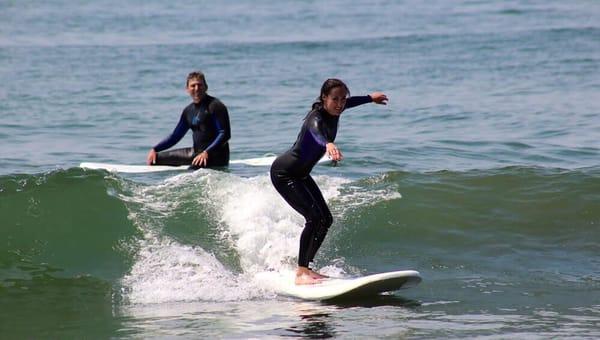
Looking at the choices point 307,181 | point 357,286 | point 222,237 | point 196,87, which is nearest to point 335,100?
point 307,181

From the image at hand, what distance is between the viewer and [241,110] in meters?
20.4

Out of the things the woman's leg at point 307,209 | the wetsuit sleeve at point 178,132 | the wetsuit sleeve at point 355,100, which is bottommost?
the woman's leg at point 307,209

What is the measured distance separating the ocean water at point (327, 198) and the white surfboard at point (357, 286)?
115 millimetres

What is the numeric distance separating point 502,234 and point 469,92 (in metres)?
11.2

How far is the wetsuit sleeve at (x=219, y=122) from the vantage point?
12.1 meters

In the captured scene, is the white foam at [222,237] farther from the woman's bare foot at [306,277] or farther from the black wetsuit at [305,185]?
the black wetsuit at [305,185]

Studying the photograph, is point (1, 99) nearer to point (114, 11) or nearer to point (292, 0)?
point (114, 11)

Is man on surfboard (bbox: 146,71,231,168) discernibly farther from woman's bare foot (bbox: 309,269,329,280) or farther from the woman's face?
the woman's face

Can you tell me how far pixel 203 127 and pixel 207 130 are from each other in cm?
6

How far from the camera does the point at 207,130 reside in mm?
12359

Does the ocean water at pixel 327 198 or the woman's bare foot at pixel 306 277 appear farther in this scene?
the woman's bare foot at pixel 306 277

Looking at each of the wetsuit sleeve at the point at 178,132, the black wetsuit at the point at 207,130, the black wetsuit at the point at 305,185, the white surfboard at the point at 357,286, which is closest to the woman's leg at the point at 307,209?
the black wetsuit at the point at 305,185

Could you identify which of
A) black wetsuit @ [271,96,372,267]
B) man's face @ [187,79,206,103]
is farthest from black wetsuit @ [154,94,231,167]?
black wetsuit @ [271,96,372,267]

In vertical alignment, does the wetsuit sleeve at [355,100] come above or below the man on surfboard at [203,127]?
above
